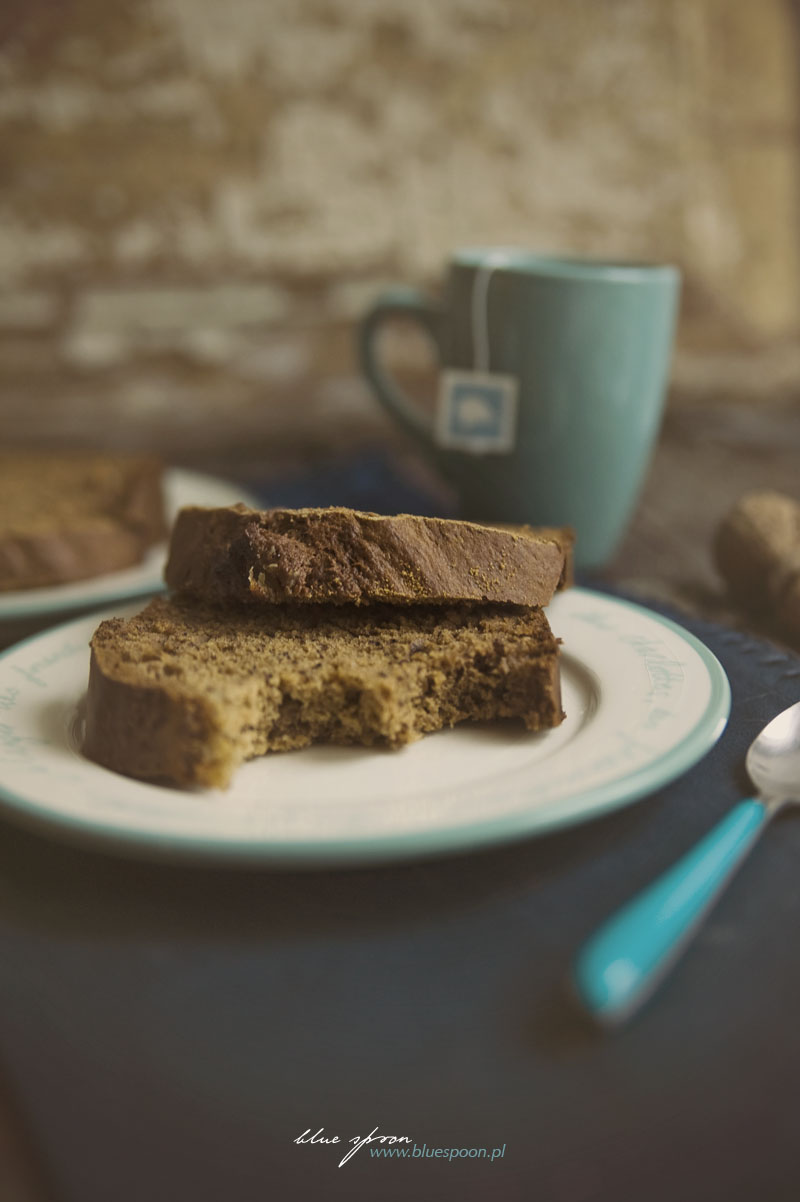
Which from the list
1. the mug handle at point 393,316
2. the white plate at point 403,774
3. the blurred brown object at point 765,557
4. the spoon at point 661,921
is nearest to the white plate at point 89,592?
the white plate at point 403,774

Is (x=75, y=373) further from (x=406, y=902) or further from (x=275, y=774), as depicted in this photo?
(x=406, y=902)

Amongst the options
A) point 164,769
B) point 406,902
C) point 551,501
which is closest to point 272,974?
point 406,902

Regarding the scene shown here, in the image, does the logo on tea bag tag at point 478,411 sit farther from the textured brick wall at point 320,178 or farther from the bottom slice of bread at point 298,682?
the textured brick wall at point 320,178

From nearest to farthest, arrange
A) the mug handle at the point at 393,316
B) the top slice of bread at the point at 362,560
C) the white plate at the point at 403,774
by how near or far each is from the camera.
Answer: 1. the white plate at the point at 403,774
2. the top slice of bread at the point at 362,560
3. the mug handle at the point at 393,316

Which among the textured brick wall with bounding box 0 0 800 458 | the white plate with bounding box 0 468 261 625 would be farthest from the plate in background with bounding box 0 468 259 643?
the textured brick wall with bounding box 0 0 800 458

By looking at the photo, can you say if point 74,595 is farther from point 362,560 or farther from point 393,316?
point 393,316

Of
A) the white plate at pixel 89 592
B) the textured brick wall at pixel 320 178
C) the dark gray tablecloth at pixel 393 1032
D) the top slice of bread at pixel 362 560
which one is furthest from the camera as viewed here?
the textured brick wall at pixel 320 178
